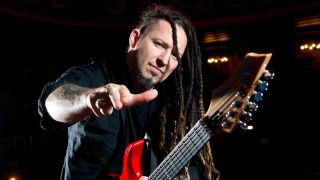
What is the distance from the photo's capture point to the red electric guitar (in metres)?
1.35

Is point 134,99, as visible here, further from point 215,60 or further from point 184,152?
point 215,60

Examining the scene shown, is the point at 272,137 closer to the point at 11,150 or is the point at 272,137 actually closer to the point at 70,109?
the point at 11,150

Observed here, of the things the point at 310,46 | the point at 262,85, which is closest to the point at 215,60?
the point at 310,46

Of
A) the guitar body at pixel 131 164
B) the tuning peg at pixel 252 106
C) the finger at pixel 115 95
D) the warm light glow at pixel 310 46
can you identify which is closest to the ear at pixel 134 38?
the guitar body at pixel 131 164

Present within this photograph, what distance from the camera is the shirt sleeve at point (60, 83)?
4.63ft

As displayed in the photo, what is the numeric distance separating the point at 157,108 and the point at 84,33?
4.44 metres

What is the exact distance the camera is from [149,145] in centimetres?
182

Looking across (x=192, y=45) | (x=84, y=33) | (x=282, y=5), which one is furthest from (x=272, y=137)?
(x=192, y=45)

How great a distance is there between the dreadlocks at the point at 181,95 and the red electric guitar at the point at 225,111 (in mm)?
244

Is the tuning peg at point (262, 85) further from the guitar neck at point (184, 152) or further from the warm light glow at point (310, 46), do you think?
the warm light glow at point (310, 46)

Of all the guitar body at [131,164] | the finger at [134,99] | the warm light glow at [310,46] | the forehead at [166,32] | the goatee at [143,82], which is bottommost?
the guitar body at [131,164]

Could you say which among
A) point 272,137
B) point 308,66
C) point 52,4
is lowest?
point 272,137

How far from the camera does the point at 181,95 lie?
201cm

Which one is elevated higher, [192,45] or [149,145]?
[192,45]
